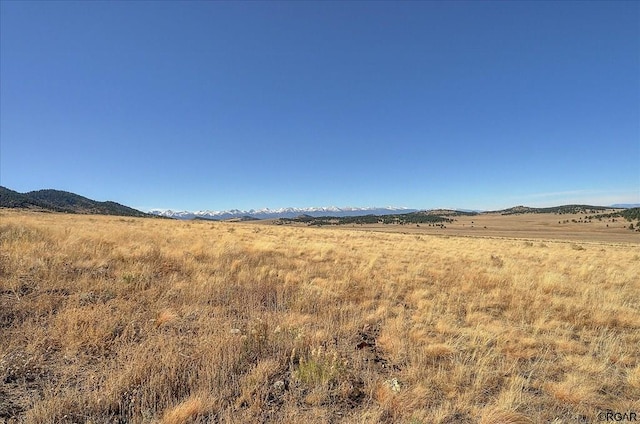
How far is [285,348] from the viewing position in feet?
14.8

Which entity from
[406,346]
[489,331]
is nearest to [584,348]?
[489,331]

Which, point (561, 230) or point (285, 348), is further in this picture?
point (561, 230)

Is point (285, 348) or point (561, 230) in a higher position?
point (285, 348)

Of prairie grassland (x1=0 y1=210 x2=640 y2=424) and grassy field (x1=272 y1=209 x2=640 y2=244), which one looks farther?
grassy field (x1=272 y1=209 x2=640 y2=244)

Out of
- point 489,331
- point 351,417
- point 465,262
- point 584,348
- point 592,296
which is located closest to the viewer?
point 351,417

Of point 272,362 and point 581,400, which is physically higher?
point 272,362

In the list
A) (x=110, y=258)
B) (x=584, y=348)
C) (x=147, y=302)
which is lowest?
(x=584, y=348)

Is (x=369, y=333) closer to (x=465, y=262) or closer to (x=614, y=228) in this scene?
(x=465, y=262)

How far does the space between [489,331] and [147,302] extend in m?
6.15

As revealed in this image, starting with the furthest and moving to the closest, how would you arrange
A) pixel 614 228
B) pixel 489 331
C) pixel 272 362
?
pixel 614 228 < pixel 489 331 < pixel 272 362

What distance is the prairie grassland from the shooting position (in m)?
3.35

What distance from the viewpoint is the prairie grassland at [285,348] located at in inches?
132

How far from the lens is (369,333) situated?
5570 mm

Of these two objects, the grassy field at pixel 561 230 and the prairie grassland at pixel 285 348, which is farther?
the grassy field at pixel 561 230
